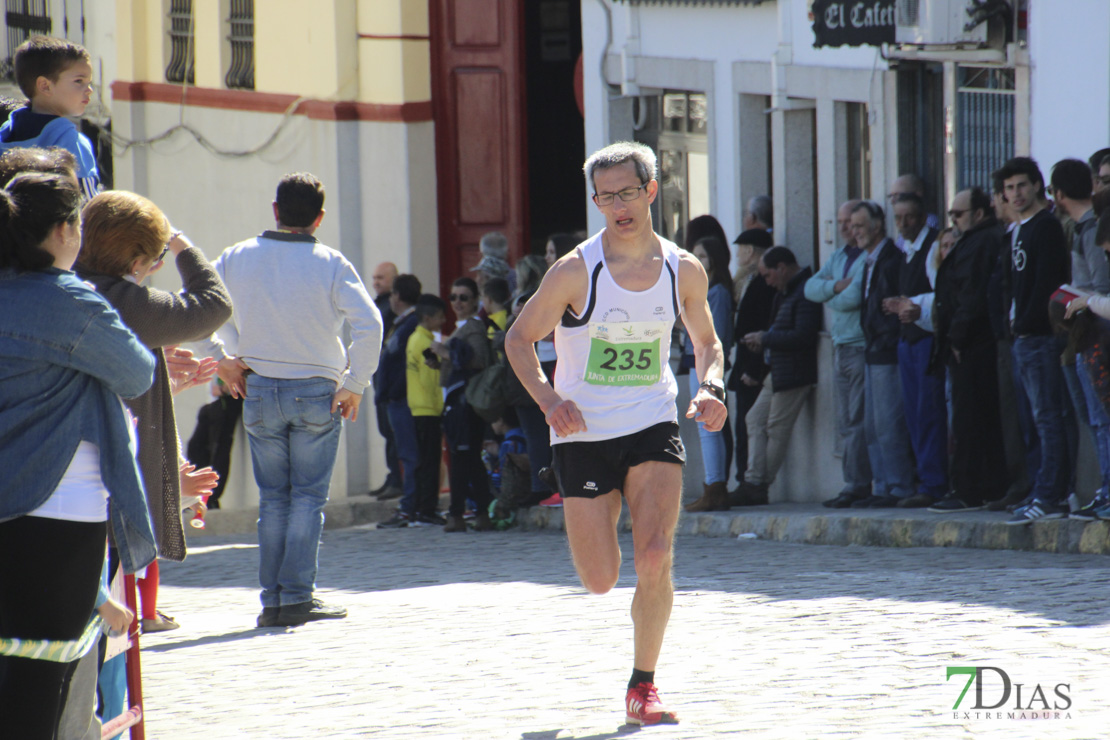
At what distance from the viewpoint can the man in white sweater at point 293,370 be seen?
8.10 meters

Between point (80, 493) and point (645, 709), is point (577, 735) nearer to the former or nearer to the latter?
point (645, 709)

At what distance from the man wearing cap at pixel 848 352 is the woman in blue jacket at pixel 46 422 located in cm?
813

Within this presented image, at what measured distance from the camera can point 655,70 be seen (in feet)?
53.6

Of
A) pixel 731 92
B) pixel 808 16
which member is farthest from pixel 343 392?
pixel 731 92

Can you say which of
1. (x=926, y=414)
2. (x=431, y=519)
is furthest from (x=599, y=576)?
(x=431, y=519)

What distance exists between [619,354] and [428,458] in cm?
798

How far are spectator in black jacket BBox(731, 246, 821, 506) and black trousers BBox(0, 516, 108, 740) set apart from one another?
8591mm

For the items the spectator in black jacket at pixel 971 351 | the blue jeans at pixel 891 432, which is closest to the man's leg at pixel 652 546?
the spectator in black jacket at pixel 971 351

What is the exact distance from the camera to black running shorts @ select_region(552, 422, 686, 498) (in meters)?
6.03

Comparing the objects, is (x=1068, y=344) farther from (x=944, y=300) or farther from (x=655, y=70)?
(x=655, y=70)

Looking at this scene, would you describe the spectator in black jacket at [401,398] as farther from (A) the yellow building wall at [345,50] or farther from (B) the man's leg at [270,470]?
(B) the man's leg at [270,470]

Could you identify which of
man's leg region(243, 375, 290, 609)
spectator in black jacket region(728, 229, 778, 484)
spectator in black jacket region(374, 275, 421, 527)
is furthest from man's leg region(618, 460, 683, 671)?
spectator in black jacket region(374, 275, 421, 527)

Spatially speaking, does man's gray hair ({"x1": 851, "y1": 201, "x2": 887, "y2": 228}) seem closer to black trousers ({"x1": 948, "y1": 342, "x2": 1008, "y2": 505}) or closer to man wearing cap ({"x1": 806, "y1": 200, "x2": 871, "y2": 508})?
man wearing cap ({"x1": 806, "y1": 200, "x2": 871, "y2": 508})

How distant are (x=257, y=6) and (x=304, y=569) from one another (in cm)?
1278
